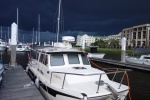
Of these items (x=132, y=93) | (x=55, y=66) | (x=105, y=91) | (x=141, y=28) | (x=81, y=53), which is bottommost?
(x=132, y=93)

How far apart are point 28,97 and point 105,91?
3.65 m

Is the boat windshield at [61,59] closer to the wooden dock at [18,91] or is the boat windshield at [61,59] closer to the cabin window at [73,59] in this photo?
the cabin window at [73,59]

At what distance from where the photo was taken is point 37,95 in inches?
347

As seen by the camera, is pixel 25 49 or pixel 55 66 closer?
pixel 55 66

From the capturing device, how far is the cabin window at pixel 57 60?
10156 mm

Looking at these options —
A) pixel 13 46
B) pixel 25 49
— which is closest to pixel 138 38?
pixel 25 49

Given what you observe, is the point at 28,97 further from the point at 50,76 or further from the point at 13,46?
the point at 13,46

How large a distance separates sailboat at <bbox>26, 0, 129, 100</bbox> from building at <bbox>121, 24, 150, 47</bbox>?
11580 centimetres

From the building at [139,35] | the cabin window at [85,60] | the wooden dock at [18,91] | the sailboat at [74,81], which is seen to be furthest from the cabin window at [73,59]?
the building at [139,35]

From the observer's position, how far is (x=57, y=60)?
1027cm

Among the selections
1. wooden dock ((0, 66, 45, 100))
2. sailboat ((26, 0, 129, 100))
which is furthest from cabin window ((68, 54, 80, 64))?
wooden dock ((0, 66, 45, 100))

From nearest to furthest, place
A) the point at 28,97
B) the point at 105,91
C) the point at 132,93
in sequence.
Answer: the point at 105,91
the point at 28,97
the point at 132,93

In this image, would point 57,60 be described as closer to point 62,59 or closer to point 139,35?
point 62,59

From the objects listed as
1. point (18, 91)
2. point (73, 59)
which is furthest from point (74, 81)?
point (18, 91)
